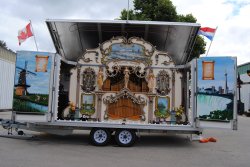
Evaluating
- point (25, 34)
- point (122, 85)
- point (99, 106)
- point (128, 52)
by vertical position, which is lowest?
point (99, 106)

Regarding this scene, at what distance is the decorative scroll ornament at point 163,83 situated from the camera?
12.6 m

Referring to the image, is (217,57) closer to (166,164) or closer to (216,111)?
(216,111)

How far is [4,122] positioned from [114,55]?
5.06m

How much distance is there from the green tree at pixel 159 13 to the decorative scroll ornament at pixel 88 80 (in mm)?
10976

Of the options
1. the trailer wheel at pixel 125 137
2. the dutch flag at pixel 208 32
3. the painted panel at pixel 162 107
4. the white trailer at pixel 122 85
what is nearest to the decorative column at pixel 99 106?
the white trailer at pixel 122 85

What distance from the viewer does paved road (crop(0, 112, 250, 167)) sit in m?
8.45

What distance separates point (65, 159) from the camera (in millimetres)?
8750

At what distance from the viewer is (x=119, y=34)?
1333 cm

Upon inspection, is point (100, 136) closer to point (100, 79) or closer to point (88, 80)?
point (100, 79)

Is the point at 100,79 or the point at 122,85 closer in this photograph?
the point at 100,79

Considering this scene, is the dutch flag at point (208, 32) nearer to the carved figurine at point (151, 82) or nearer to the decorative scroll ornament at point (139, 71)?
the carved figurine at point (151, 82)

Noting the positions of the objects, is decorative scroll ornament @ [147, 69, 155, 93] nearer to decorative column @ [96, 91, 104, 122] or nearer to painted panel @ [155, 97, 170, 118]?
painted panel @ [155, 97, 170, 118]

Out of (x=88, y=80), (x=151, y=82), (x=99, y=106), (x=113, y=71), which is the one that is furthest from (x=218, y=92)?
(x=88, y=80)

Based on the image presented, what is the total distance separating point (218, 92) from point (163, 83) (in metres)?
2.72
